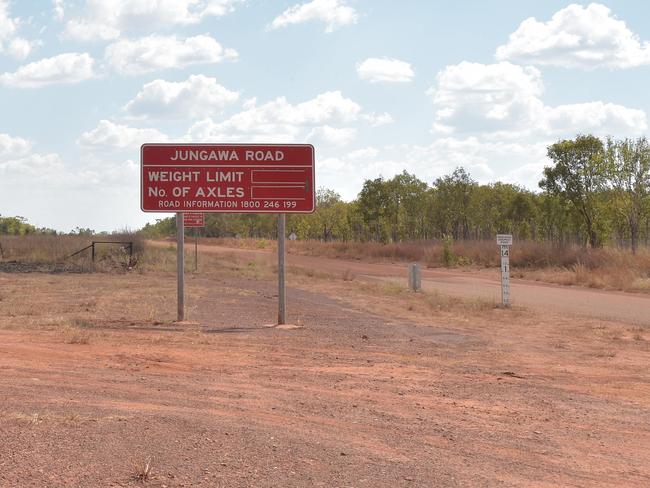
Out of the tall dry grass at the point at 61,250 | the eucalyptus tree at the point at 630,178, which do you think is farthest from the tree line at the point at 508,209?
the tall dry grass at the point at 61,250

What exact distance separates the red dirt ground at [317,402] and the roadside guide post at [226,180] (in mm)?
2290

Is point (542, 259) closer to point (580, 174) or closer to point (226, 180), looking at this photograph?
point (580, 174)

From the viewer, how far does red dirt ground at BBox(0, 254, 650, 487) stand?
17.6ft

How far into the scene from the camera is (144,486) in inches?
189

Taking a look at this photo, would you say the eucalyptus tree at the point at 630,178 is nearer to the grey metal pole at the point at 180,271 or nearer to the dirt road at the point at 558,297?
the dirt road at the point at 558,297

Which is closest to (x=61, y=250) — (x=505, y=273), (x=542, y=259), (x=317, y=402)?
(x=542, y=259)

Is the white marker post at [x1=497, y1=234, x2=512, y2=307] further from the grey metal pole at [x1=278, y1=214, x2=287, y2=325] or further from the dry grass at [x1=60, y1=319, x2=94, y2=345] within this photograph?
the dry grass at [x1=60, y1=319, x2=94, y2=345]

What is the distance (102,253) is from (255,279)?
10.8 meters

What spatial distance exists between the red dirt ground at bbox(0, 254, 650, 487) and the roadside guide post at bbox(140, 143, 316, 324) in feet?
7.51

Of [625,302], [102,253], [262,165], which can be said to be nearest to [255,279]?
[102,253]

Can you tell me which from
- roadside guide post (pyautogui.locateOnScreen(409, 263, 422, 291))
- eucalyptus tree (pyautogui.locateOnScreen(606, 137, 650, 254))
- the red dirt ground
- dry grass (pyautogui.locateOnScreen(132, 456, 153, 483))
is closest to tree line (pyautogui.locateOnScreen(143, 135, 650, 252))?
eucalyptus tree (pyautogui.locateOnScreen(606, 137, 650, 254))

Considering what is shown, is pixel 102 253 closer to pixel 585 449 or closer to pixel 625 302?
pixel 625 302

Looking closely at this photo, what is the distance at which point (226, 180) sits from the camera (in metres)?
15.7

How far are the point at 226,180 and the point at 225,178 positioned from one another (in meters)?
0.04
